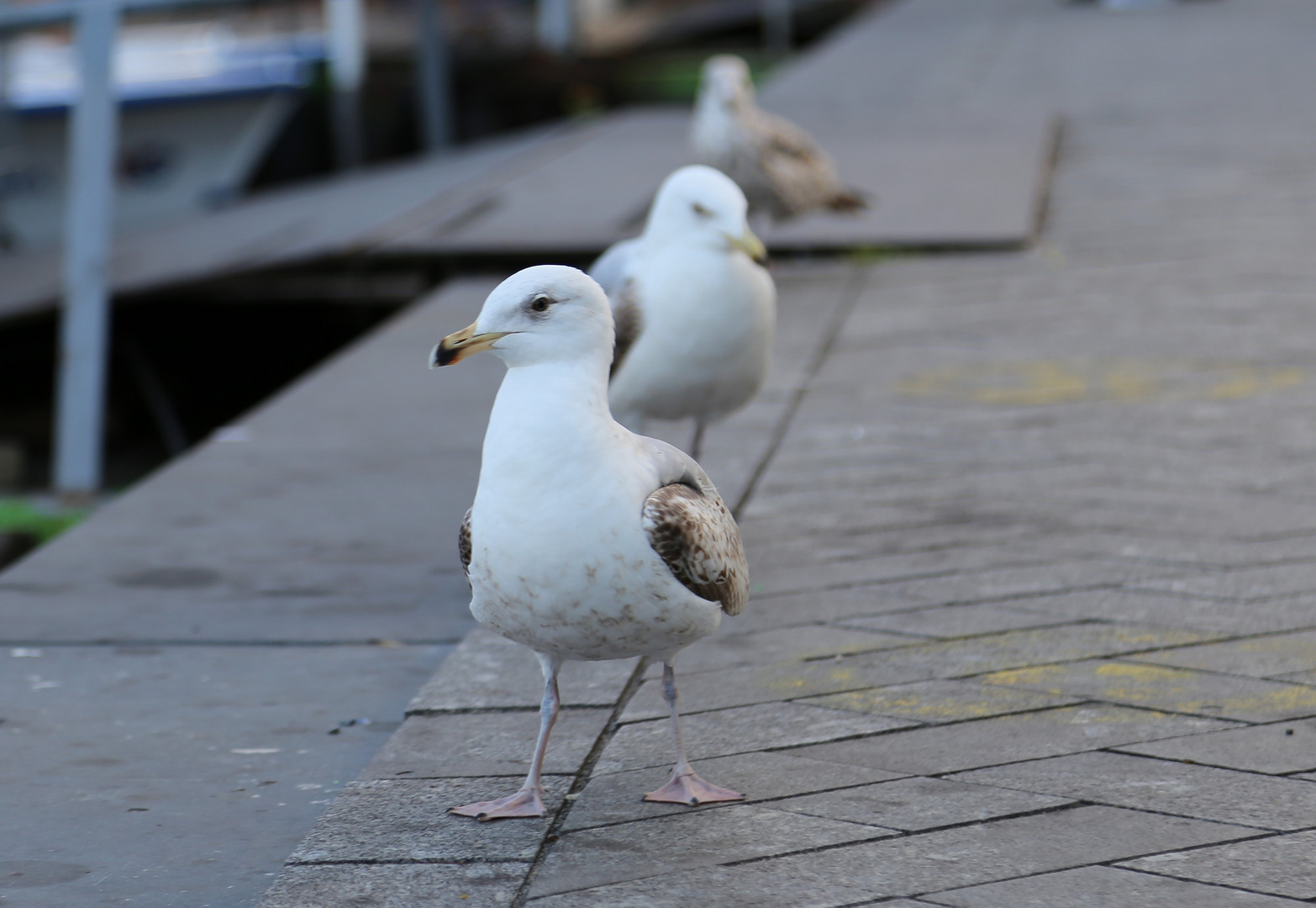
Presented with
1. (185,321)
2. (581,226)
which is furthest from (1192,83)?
(185,321)

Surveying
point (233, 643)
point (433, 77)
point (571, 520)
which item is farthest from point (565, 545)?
point (433, 77)

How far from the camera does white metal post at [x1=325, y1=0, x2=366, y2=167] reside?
13.6 m

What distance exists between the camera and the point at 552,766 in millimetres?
2811

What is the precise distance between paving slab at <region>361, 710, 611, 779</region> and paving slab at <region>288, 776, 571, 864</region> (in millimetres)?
47

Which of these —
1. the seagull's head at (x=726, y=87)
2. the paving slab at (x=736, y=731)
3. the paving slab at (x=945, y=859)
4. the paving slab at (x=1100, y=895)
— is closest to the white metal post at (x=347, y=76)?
the seagull's head at (x=726, y=87)

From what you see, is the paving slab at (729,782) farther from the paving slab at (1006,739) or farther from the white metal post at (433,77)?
the white metal post at (433,77)

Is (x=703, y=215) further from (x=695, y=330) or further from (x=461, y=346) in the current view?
(x=461, y=346)

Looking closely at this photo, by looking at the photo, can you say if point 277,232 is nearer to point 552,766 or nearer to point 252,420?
point 252,420

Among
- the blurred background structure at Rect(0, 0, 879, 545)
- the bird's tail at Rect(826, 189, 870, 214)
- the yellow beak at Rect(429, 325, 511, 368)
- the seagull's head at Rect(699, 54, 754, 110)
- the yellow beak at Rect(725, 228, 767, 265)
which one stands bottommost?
the blurred background structure at Rect(0, 0, 879, 545)

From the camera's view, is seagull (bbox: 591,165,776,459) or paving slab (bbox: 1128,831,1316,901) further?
seagull (bbox: 591,165,776,459)

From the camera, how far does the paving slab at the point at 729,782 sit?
2617mm

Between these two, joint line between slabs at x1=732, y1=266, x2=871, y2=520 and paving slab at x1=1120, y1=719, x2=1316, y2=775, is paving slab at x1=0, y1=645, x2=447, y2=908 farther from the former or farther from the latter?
paving slab at x1=1120, y1=719, x2=1316, y2=775

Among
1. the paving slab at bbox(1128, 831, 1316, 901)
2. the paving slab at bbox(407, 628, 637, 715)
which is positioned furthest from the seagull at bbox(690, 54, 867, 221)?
the paving slab at bbox(1128, 831, 1316, 901)

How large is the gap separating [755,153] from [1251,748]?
170 inches
